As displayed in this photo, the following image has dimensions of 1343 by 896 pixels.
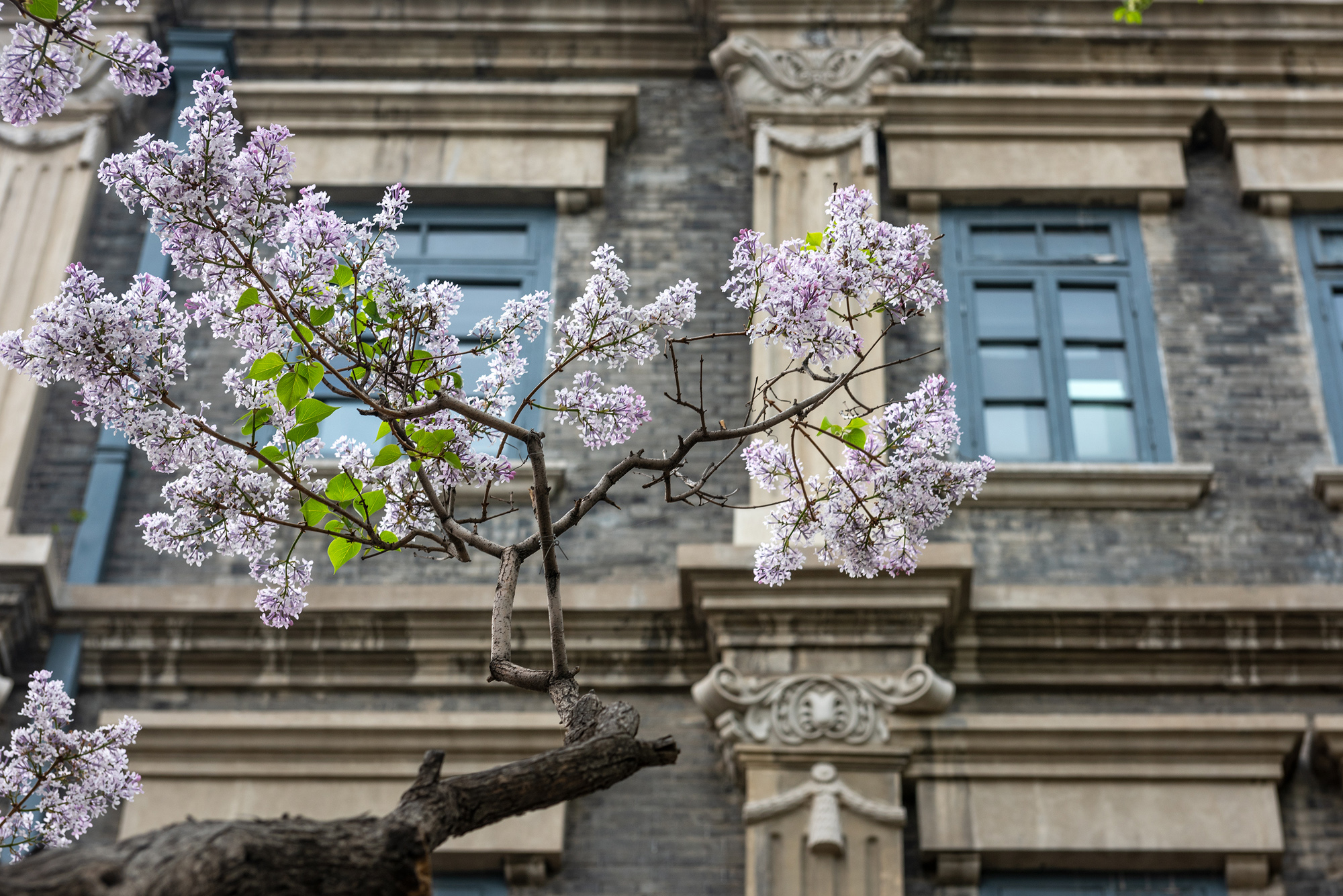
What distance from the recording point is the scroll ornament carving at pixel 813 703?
850 cm

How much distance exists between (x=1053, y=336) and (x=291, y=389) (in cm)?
623

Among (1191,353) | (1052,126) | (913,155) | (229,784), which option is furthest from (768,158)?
(229,784)

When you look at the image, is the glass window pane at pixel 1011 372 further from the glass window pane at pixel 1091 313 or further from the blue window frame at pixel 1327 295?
the blue window frame at pixel 1327 295

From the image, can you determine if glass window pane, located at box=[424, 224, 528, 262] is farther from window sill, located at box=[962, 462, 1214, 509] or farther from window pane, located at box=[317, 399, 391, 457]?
window sill, located at box=[962, 462, 1214, 509]

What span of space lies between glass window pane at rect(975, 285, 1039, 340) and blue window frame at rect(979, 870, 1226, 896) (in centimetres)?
331

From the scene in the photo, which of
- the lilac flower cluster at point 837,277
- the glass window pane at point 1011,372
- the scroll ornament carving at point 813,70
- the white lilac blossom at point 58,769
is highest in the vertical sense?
the scroll ornament carving at point 813,70

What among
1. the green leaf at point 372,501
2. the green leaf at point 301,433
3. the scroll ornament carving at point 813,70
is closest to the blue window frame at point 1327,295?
the scroll ornament carving at point 813,70

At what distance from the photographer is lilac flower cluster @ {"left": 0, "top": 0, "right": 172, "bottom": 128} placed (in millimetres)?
5238

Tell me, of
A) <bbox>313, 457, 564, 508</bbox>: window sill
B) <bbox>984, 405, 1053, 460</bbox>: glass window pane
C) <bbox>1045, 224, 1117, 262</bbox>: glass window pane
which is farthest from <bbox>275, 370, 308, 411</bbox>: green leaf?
<bbox>1045, 224, 1117, 262</bbox>: glass window pane

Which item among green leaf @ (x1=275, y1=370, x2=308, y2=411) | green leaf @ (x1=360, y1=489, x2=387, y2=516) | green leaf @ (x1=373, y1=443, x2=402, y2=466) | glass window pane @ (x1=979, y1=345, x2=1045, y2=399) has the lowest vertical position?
green leaf @ (x1=360, y1=489, x2=387, y2=516)

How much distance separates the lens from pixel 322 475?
941cm

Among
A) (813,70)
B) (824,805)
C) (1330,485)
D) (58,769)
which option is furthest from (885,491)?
(813,70)

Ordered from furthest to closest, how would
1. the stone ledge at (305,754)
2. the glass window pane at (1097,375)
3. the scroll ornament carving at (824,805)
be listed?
the glass window pane at (1097,375), the stone ledge at (305,754), the scroll ornament carving at (824,805)

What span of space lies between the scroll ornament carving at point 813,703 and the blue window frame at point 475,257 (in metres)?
2.62
